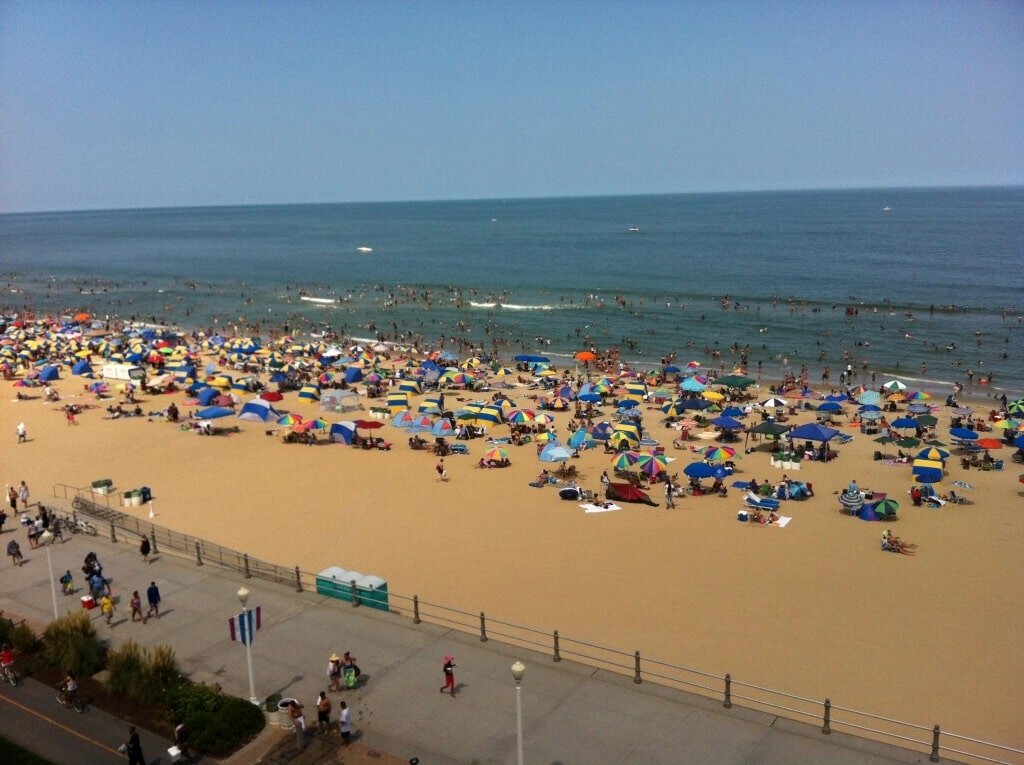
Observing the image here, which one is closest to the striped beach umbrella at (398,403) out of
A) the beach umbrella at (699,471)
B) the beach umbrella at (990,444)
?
the beach umbrella at (699,471)

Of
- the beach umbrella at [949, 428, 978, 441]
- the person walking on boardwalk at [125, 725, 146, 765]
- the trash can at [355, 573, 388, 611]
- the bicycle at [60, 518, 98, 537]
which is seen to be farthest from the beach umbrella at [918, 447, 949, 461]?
the bicycle at [60, 518, 98, 537]

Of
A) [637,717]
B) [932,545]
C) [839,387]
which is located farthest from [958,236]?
[637,717]

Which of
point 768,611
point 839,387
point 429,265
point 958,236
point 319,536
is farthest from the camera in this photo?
point 958,236

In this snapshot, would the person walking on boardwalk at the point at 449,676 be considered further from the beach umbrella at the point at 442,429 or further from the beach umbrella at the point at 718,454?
the beach umbrella at the point at 442,429

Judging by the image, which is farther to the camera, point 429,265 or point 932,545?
point 429,265

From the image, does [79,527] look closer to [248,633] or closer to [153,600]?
[153,600]

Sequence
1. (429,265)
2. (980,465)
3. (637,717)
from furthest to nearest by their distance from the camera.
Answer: (429,265), (980,465), (637,717)

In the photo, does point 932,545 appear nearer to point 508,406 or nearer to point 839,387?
point 508,406
